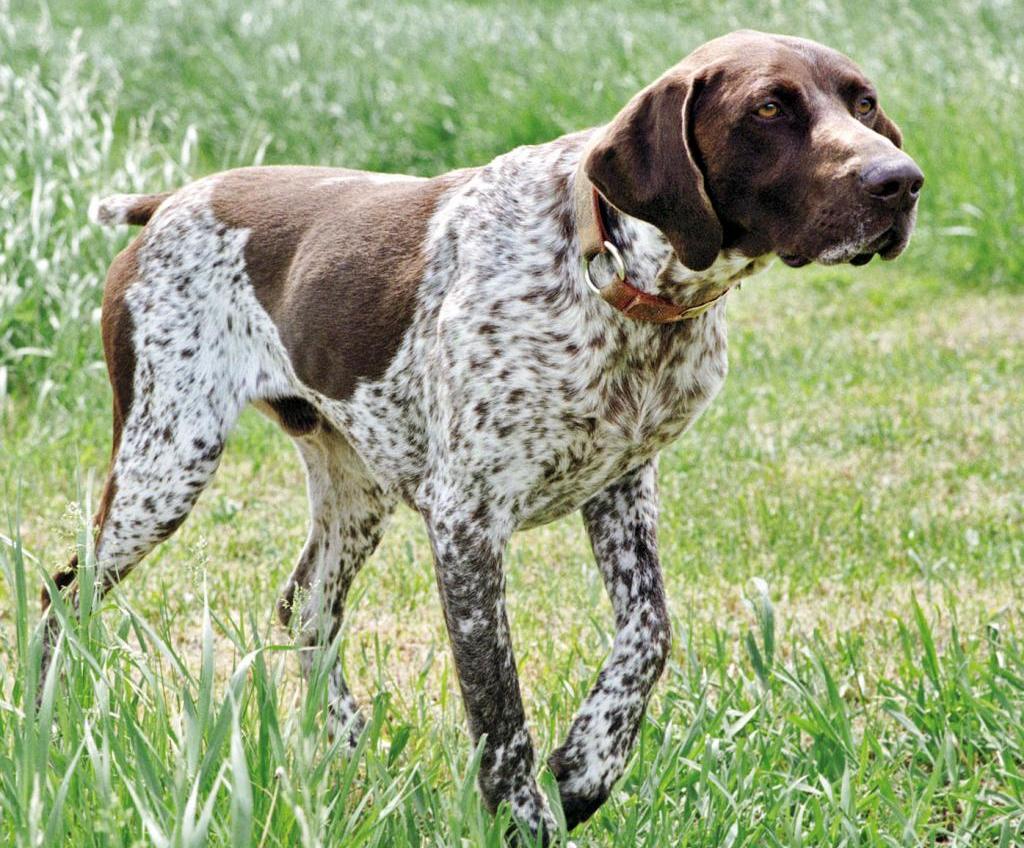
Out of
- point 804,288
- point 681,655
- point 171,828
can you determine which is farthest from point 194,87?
point 171,828

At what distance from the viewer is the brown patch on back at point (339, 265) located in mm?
3582

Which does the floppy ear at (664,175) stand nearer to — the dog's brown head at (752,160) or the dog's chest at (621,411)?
the dog's brown head at (752,160)

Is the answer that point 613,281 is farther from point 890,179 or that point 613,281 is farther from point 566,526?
point 566,526

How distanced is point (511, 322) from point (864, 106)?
2.59ft

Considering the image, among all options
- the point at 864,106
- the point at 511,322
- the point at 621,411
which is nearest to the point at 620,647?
the point at 621,411

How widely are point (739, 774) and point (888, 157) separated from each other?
120 centimetres

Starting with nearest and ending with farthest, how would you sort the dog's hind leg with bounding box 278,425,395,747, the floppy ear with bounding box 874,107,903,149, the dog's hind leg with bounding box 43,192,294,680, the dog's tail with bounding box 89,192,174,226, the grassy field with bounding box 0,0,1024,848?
the grassy field with bounding box 0,0,1024,848, the floppy ear with bounding box 874,107,903,149, the dog's hind leg with bounding box 43,192,294,680, the dog's hind leg with bounding box 278,425,395,747, the dog's tail with bounding box 89,192,174,226

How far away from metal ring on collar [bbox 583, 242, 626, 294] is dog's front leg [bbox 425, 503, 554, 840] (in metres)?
0.48

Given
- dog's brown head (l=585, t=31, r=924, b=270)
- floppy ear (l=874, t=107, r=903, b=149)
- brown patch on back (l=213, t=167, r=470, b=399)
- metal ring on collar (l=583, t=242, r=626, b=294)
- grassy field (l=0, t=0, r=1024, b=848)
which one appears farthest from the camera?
brown patch on back (l=213, t=167, r=470, b=399)

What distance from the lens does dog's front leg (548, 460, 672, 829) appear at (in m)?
3.20

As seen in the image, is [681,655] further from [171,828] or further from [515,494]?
[171,828]

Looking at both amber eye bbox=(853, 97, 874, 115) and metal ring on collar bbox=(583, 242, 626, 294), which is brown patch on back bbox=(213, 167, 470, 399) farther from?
amber eye bbox=(853, 97, 874, 115)

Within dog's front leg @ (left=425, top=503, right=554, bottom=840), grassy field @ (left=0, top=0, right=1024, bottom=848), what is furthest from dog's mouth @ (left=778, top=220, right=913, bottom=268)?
grassy field @ (left=0, top=0, right=1024, bottom=848)

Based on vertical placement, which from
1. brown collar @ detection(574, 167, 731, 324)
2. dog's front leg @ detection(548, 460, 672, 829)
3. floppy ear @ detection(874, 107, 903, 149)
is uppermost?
floppy ear @ detection(874, 107, 903, 149)
